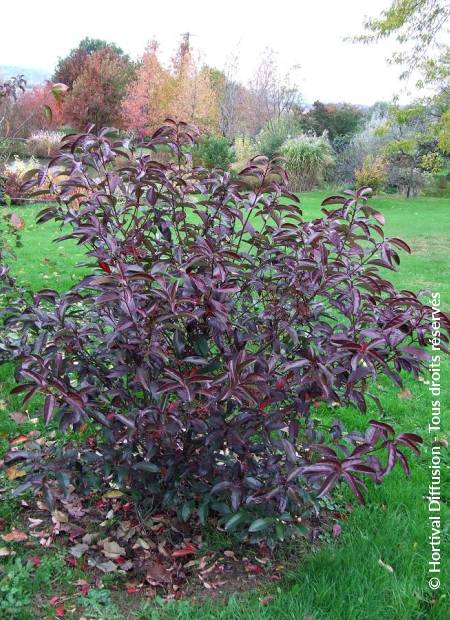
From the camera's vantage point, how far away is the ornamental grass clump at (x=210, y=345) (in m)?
1.79

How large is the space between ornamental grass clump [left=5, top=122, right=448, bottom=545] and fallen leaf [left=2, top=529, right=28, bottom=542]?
1.03 ft

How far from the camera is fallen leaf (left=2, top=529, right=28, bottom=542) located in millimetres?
2230

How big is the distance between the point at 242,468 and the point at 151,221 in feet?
3.33

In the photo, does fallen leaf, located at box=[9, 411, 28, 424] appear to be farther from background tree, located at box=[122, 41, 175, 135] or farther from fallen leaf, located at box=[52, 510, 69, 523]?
background tree, located at box=[122, 41, 175, 135]

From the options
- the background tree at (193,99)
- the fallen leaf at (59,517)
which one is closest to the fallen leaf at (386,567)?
the fallen leaf at (59,517)

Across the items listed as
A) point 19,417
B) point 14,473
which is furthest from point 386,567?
point 19,417

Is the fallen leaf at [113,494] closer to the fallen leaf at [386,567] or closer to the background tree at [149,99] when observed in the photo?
the fallen leaf at [386,567]

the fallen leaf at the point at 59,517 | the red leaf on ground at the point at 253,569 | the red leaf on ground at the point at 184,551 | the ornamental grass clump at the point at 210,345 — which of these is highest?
the ornamental grass clump at the point at 210,345

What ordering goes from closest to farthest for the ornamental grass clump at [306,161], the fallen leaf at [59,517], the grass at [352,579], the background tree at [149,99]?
the grass at [352,579]
the fallen leaf at [59,517]
the ornamental grass clump at [306,161]
the background tree at [149,99]

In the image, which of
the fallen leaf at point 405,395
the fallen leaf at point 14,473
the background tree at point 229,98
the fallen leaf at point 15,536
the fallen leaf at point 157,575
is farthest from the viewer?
the background tree at point 229,98

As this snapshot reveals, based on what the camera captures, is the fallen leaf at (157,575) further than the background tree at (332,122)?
No

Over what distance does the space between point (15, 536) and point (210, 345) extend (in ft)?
3.62

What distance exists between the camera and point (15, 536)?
225cm

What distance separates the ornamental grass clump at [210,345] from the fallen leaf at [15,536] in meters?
0.31
